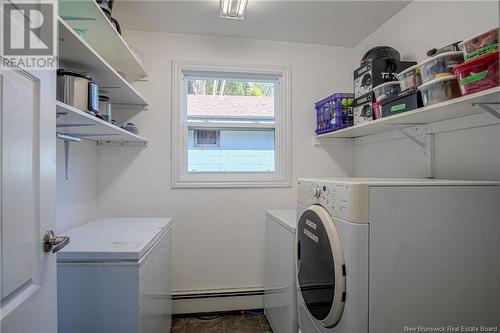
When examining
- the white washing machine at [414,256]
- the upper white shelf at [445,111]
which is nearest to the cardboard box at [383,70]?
the upper white shelf at [445,111]

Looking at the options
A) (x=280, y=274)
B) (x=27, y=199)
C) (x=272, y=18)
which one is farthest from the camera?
(x=272, y=18)

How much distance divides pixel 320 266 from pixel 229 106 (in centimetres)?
171

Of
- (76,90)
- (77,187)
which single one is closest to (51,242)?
(76,90)

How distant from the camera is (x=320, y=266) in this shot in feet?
4.10

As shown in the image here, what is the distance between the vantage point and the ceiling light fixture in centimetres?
173

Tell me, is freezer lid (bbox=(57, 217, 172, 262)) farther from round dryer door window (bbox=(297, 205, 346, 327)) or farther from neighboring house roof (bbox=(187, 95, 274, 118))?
neighboring house roof (bbox=(187, 95, 274, 118))

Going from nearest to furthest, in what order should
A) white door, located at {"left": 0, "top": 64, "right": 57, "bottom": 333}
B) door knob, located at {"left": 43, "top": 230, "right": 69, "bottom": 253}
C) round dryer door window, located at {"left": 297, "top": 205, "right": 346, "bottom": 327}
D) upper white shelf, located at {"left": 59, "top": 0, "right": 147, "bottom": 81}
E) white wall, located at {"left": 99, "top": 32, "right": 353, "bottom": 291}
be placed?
white door, located at {"left": 0, "top": 64, "right": 57, "bottom": 333} → door knob, located at {"left": 43, "top": 230, "right": 69, "bottom": 253} → round dryer door window, located at {"left": 297, "top": 205, "right": 346, "bottom": 327} → upper white shelf, located at {"left": 59, "top": 0, "right": 147, "bottom": 81} → white wall, located at {"left": 99, "top": 32, "right": 353, "bottom": 291}

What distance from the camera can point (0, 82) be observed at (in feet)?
2.12

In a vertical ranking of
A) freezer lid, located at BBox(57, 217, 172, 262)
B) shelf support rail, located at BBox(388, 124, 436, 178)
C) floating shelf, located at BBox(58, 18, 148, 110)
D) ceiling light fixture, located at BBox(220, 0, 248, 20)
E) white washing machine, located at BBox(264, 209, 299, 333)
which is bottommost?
white washing machine, located at BBox(264, 209, 299, 333)

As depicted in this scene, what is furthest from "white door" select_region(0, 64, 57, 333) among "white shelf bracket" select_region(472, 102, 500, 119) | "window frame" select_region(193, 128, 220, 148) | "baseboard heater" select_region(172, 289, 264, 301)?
"white shelf bracket" select_region(472, 102, 500, 119)

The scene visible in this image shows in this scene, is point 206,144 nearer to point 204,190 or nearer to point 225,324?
point 204,190

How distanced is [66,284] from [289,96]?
6.93 ft

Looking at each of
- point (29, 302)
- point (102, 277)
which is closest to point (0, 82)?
point (29, 302)

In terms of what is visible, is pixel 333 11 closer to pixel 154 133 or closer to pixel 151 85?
pixel 151 85
